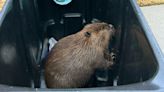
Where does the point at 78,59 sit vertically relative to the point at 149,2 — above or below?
above

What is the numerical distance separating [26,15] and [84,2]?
1.79 feet

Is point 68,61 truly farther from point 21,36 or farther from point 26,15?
point 26,15

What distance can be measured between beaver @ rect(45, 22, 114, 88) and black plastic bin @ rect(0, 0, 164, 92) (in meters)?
0.13

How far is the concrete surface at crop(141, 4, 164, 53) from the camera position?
12.2ft

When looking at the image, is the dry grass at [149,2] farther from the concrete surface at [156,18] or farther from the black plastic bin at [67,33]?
the black plastic bin at [67,33]

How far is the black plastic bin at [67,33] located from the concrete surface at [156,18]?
108cm

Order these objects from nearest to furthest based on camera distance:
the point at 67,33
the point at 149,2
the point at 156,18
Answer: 1. the point at 67,33
2. the point at 156,18
3. the point at 149,2

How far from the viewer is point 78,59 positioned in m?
2.04

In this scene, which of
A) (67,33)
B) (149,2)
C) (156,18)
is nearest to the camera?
(67,33)

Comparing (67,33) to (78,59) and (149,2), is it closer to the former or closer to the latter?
(78,59)

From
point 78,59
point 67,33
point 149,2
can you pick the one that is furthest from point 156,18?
point 78,59

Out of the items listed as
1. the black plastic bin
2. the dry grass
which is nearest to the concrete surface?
the dry grass

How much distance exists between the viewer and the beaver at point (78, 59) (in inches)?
79.5

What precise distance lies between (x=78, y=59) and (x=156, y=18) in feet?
6.80
